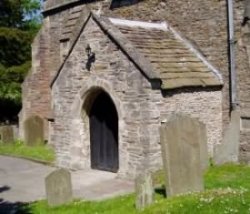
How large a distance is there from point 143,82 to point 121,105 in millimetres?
1022

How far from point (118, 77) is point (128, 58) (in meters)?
0.68

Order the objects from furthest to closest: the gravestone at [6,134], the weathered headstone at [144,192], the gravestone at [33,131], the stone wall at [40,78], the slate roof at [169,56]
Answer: the stone wall at [40,78], the gravestone at [6,134], the gravestone at [33,131], the slate roof at [169,56], the weathered headstone at [144,192]

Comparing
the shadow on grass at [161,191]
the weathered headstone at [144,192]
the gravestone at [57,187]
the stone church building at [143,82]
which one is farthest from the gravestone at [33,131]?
the weathered headstone at [144,192]

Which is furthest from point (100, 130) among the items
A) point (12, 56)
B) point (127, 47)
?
point (12, 56)

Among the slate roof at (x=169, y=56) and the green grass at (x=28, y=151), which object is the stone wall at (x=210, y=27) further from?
the green grass at (x=28, y=151)

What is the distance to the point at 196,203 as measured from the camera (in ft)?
28.5

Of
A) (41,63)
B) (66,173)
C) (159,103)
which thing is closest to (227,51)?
(159,103)

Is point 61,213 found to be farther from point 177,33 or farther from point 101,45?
point 177,33

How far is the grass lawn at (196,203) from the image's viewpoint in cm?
843

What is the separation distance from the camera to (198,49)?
49.6 feet

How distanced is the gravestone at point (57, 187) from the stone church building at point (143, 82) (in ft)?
7.97

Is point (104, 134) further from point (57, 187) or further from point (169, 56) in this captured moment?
point (57, 187)

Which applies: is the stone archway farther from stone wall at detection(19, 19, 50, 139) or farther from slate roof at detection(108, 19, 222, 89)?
stone wall at detection(19, 19, 50, 139)

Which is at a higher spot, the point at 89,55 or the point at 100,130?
the point at 89,55
